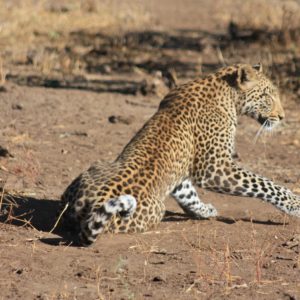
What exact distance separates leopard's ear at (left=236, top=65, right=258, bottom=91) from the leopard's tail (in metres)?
2.26

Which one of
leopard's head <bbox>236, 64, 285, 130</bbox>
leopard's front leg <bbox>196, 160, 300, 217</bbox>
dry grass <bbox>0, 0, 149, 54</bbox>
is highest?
leopard's head <bbox>236, 64, 285, 130</bbox>

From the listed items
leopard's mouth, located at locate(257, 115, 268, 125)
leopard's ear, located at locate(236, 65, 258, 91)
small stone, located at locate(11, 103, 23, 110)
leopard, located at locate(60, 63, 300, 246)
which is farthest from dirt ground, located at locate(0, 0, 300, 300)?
leopard's ear, located at locate(236, 65, 258, 91)

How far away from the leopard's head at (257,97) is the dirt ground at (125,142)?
0.91 meters

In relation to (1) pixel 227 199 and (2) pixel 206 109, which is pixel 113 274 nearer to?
(2) pixel 206 109

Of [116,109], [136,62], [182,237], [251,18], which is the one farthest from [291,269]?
[251,18]

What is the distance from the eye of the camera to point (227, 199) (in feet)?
32.2

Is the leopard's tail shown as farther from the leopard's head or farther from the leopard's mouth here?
the leopard's mouth

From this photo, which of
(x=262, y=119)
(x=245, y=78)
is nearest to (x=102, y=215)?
(x=245, y=78)

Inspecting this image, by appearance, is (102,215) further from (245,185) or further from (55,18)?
(55,18)

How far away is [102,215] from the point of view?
273 inches

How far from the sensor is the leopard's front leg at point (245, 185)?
854cm

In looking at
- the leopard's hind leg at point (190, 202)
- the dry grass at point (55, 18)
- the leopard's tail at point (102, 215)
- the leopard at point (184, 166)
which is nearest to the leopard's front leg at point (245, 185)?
the leopard at point (184, 166)

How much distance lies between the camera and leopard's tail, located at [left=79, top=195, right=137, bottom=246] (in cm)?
691

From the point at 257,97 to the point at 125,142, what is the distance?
9.20 ft
